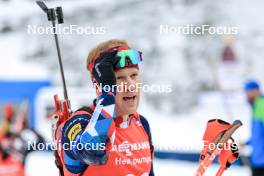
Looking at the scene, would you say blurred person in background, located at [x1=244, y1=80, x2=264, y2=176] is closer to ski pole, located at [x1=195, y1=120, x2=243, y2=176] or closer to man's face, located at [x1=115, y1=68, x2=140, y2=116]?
ski pole, located at [x1=195, y1=120, x2=243, y2=176]

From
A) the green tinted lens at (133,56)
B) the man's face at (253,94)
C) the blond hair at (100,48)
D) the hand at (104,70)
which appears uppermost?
the blond hair at (100,48)

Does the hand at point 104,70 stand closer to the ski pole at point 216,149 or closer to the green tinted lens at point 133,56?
the green tinted lens at point 133,56

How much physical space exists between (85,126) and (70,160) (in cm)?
18

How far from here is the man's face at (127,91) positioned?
9.45 feet

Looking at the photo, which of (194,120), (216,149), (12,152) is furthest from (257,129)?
(194,120)

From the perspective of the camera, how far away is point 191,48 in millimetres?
18156

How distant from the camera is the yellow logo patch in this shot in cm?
275

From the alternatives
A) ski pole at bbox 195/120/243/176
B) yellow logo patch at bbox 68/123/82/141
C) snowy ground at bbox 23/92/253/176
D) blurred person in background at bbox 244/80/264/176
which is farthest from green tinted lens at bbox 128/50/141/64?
snowy ground at bbox 23/92/253/176

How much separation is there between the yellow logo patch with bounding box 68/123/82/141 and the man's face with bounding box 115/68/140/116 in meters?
0.22

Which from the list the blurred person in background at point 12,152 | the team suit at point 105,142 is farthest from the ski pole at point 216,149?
the blurred person in background at point 12,152

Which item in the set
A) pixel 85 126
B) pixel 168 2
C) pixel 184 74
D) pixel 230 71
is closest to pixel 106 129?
pixel 85 126

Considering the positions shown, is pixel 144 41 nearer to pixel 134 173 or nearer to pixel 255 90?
pixel 255 90

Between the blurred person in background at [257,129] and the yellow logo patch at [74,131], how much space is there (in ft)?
12.2

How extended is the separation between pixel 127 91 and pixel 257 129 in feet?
12.0
